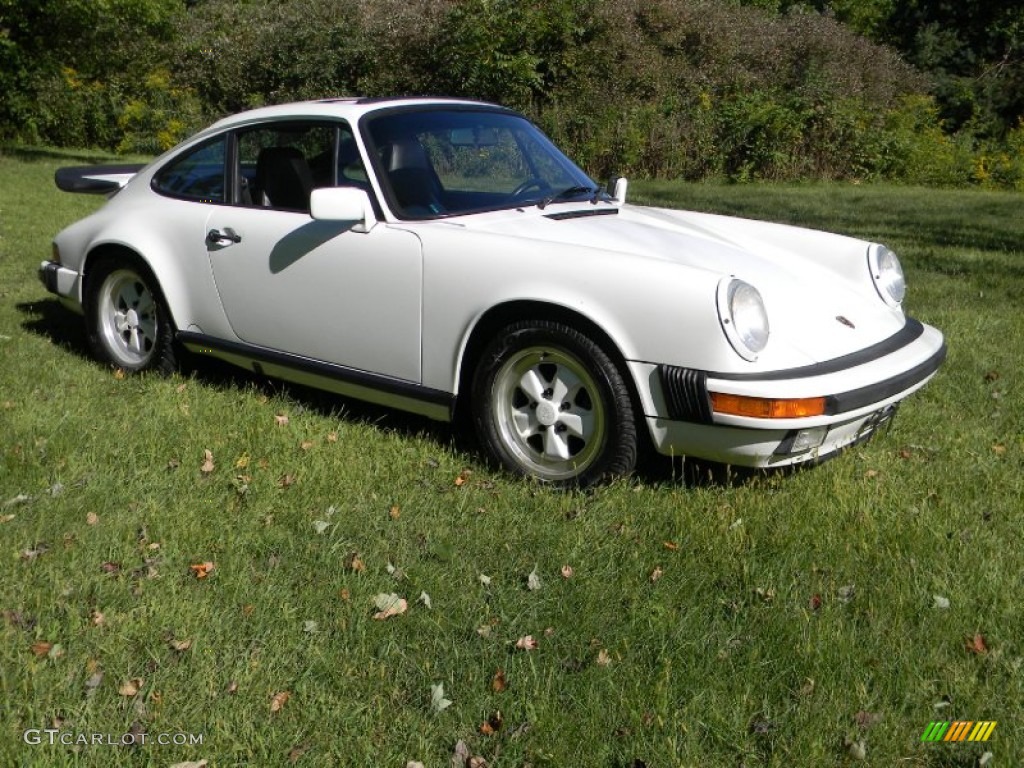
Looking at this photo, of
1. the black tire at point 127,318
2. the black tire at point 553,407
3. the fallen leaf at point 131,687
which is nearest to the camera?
the fallen leaf at point 131,687

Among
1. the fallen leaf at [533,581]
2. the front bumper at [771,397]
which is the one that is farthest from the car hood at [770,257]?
the fallen leaf at [533,581]

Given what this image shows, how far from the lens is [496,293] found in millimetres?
4086

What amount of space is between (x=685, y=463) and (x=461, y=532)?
112 centimetres

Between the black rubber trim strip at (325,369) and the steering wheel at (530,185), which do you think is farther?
the steering wheel at (530,185)

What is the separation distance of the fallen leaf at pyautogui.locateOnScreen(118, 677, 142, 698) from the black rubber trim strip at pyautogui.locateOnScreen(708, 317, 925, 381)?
2.08 m

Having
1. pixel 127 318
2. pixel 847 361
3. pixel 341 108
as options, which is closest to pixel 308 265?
pixel 341 108

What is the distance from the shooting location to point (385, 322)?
443cm

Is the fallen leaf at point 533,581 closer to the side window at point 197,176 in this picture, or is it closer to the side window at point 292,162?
the side window at point 292,162

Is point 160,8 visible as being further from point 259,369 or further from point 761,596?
point 761,596

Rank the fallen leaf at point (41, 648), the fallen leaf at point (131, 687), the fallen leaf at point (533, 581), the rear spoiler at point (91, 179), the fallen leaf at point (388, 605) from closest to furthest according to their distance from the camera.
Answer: the fallen leaf at point (131, 687)
the fallen leaf at point (41, 648)
the fallen leaf at point (388, 605)
the fallen leaf at point (533, 581)
the rear spoiler at point (91, 179)

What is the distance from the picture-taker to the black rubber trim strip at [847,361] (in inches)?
143

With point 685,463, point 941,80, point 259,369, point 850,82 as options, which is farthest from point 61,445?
point 941,80

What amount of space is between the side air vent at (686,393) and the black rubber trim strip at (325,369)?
3.24ft

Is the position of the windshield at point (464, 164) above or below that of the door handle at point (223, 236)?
above
